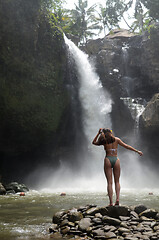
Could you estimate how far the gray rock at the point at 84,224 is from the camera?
4754mm

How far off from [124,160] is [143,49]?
44.8 ft

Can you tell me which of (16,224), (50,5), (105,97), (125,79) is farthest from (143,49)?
(16,224)

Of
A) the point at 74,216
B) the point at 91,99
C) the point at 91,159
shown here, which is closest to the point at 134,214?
the point at 74,216

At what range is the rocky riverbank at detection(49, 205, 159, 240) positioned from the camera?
4.42 meters

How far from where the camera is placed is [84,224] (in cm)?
488

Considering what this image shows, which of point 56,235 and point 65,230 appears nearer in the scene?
Result: point 56,235

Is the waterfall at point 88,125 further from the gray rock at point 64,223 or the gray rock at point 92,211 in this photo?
the gray rock at point 64,223

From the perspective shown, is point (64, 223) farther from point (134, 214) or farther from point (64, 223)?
point (134, 214)

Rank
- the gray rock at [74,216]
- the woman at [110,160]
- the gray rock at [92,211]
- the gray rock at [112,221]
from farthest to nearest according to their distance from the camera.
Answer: the woman at [110,160] < the gray rock at [92,211] < the gray rock at [74,216] < the gray rock at [112,221]

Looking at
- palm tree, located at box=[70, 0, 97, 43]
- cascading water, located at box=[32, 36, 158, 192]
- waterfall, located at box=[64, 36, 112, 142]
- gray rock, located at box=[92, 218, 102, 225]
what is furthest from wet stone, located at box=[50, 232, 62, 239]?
palm tree, located at box=[70, 0, 97, 43]

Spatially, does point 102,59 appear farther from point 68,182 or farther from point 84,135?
point 68,182

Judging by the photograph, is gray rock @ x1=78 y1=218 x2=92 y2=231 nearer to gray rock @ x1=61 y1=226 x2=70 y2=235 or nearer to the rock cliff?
gray rock @ x1=61 y1=226 x2=70 y2=235

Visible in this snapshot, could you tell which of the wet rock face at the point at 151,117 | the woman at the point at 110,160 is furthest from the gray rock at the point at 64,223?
the wet rock face at the point at 151,117

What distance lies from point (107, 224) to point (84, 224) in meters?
0.49
